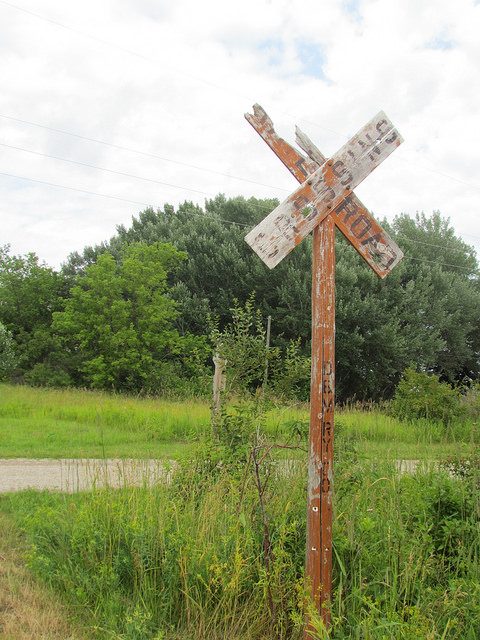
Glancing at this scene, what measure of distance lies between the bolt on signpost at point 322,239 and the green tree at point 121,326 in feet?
67.6

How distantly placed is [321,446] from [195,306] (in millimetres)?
24989

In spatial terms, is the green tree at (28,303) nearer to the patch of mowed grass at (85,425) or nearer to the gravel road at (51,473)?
the patch of mowed grass at (85,425)

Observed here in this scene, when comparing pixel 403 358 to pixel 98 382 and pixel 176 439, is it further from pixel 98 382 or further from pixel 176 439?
pixel 176 439

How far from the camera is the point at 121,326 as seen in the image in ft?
76.8

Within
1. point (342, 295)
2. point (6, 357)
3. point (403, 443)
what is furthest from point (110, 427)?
point (342, 295)

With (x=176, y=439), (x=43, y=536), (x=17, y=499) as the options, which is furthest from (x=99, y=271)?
(x=43, y=536)

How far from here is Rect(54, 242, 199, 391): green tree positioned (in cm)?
2317

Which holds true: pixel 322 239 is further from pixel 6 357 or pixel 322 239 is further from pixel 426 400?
pixel 6 357

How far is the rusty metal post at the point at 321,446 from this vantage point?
263 centimetres

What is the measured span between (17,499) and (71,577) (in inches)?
92.8

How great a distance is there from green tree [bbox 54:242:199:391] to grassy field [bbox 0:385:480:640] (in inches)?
749

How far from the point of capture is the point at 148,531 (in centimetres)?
348

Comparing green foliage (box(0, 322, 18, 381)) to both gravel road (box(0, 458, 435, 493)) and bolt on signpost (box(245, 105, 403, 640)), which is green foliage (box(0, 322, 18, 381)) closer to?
gravel road (box(0, 458, 435, 493))

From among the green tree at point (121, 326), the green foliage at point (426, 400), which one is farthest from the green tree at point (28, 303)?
the green foliage at point (426, 400)
